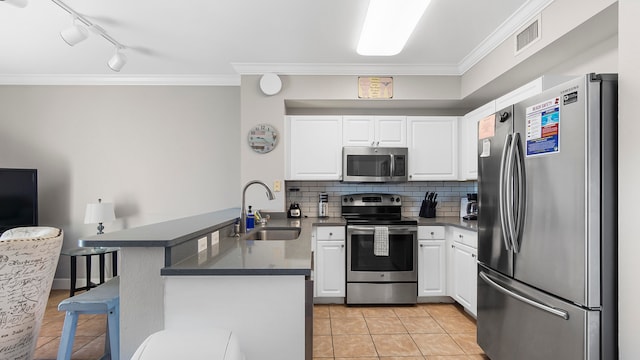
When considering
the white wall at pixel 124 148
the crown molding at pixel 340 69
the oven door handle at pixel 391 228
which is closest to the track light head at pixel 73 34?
the crown molding at pixel 340 69

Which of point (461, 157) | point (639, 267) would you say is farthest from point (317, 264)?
point (639, 267)

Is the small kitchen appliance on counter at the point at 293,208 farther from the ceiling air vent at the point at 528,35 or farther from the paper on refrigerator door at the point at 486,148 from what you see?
the ceiling air vent at the point at 528,35

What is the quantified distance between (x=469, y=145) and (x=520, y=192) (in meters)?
1.70

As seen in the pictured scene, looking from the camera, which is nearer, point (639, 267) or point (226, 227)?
point (639, 267)

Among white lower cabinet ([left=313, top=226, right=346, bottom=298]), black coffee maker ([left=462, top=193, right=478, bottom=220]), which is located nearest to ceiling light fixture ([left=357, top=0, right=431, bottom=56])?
white lower cabinet ([left=313, top=226, right=346, bottom=298])

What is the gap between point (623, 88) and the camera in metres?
1.41

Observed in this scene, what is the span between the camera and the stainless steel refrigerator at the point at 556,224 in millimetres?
1430

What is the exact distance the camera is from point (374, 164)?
11.5 feet

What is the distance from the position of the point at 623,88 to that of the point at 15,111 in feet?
18.0

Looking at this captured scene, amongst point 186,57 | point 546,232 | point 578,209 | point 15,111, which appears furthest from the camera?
point 15,111

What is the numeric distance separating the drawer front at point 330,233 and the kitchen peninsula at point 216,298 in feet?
6.34

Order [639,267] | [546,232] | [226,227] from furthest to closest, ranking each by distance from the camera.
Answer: [226,227] → [546,232] → [639,267]

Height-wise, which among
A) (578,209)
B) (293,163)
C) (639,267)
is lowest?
(639,267)

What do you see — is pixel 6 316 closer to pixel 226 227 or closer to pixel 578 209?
pixel 226 227
